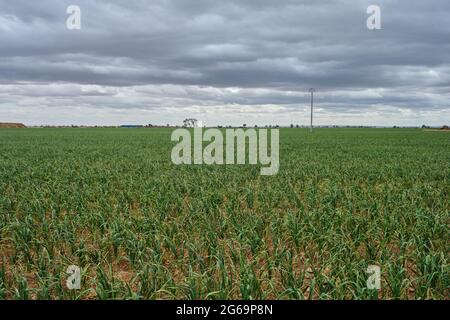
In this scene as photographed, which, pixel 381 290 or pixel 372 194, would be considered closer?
pixel 381 290

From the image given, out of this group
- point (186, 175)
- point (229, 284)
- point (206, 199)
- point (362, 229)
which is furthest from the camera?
point (186, 175)

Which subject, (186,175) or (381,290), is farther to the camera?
(186,175)

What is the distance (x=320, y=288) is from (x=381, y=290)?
3.20 feet

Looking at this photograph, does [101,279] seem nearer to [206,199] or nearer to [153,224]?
[153,224]

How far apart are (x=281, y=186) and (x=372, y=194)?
9.48 ft

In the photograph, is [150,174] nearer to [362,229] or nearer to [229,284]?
[362,229]

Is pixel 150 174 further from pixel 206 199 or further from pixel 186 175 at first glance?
pixel 206 199

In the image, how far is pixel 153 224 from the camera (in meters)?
7.18

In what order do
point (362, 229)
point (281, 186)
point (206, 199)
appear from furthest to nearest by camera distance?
1. point (281, 186)
2. point (206, 199)
3. point (362, 229)

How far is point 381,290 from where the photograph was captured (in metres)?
5.00

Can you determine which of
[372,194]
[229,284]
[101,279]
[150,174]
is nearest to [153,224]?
[101,279]

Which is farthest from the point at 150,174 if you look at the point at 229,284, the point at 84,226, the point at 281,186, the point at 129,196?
the point at 229,284

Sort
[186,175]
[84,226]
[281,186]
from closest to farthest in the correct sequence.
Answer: [84,226] < [281,186] < [186,175]
